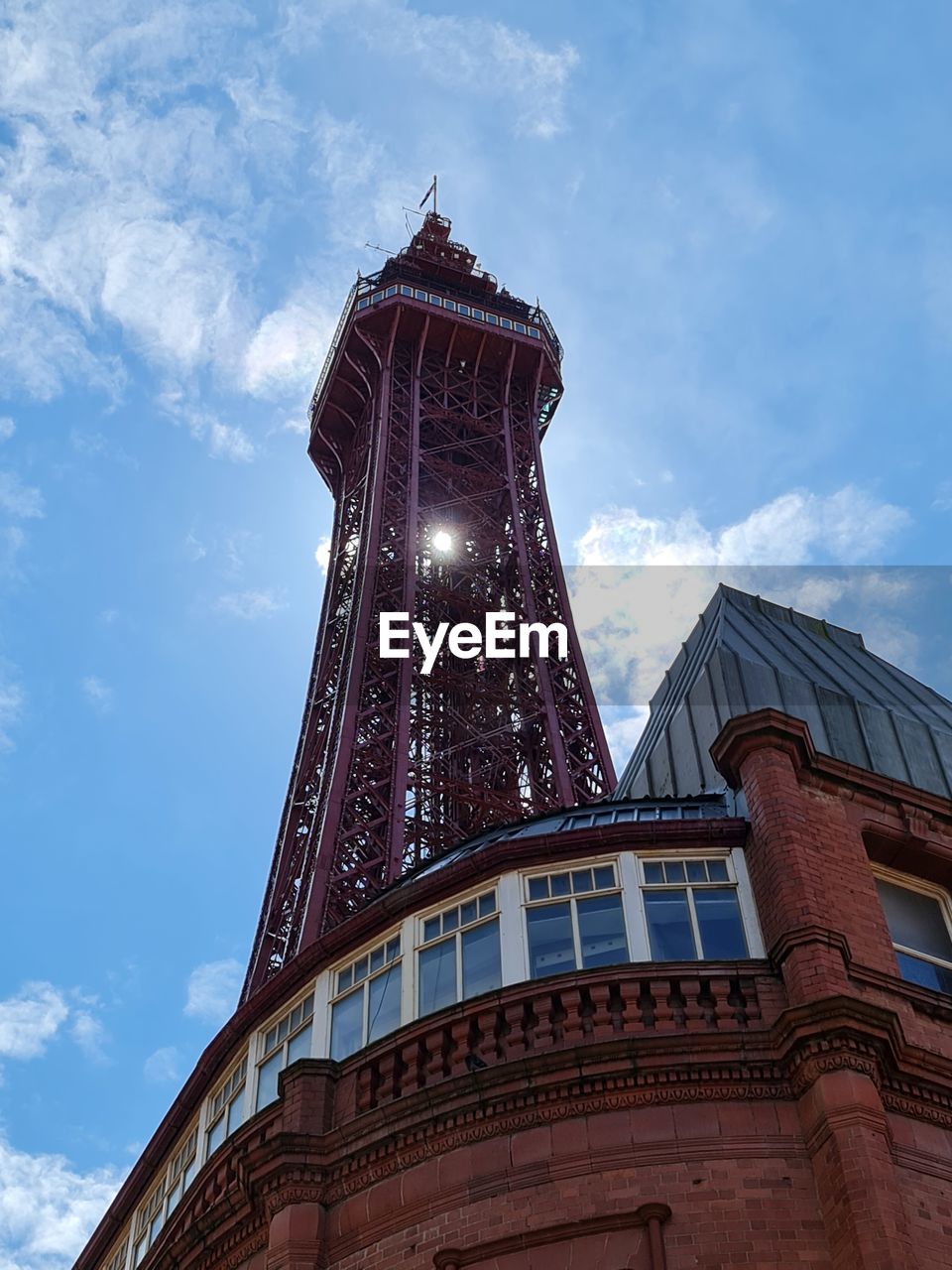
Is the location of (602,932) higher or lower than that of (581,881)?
lower

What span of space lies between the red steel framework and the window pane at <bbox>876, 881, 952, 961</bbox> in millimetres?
20127

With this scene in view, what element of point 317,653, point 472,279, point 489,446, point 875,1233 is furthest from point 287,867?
point 875,1233

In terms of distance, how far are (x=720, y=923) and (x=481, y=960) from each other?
2.63m

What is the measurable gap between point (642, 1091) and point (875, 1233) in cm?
267

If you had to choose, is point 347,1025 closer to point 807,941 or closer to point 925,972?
point 807,941

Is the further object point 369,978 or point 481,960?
point 369,978

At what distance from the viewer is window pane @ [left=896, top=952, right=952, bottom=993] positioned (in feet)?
58.4

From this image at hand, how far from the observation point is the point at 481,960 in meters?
17.8

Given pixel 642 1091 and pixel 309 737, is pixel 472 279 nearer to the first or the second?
pixel 309 737

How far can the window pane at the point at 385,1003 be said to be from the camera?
A: 18.0m

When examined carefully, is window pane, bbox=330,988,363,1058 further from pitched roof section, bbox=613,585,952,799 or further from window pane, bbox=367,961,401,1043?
pitched roof section, bbox=613,585,952,799

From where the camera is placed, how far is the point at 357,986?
61.9 feet

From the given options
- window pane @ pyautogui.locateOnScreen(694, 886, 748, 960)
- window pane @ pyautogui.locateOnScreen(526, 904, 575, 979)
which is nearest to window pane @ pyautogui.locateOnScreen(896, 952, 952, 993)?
window pane @ pyautogui.locateOnScreen(694, 886, 748, 960)

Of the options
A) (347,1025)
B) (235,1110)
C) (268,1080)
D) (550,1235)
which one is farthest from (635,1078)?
(235,1110)
